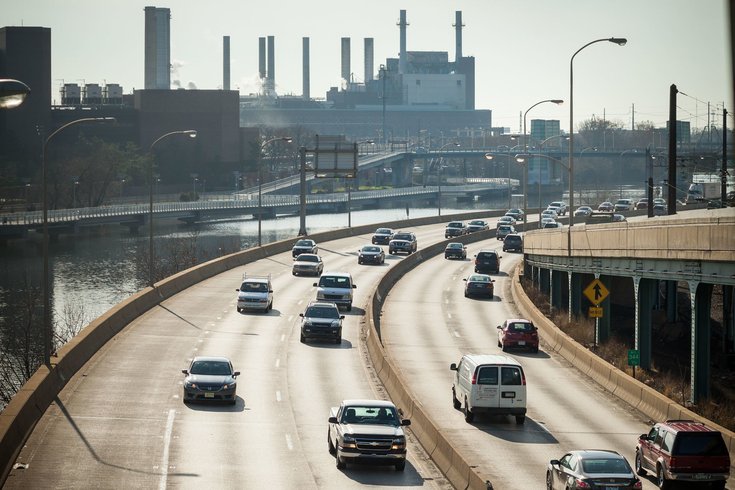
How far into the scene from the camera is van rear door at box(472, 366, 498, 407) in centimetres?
3522

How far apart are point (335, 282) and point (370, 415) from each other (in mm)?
34109

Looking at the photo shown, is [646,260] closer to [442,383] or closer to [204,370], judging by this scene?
[442,383]

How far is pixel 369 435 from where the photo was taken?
29.5 meters

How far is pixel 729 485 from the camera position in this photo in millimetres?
28578

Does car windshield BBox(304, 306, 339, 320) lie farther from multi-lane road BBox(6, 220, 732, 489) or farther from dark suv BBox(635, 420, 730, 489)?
dark suv BBox(635, 420, 730, 489)

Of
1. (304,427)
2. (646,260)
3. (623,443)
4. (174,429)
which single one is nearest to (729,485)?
(623,443)

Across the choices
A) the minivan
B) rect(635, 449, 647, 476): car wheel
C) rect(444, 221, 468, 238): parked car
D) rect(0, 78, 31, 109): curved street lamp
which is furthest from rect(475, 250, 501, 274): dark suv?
rect(0, 78, 31, 109): curved street lamp

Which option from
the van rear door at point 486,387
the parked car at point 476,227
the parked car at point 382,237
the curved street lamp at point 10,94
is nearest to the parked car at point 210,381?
the van rear door at point 486,387

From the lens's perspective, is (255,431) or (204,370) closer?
(255,431)

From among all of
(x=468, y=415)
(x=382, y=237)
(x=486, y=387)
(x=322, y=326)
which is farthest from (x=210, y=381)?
(x=382, y=237)

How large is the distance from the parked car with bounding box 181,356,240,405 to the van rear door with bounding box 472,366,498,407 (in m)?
7.47

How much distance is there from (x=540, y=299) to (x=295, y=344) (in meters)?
28.0

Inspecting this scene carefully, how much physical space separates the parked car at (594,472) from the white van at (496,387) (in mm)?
9337

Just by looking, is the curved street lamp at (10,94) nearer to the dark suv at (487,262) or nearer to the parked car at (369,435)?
the parked car at (369,435)
